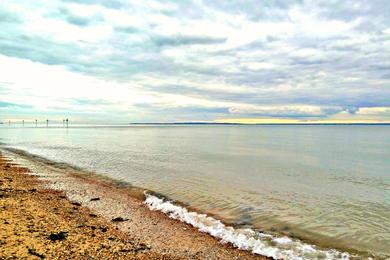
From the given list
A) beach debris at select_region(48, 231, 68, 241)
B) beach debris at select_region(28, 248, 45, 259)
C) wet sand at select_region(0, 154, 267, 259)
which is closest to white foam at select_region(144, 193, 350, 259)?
wet sand at select_region(0, 154, 267, 259)

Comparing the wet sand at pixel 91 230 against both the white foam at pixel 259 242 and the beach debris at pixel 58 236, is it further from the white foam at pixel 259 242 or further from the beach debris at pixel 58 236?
the white foam at pixel 259 242

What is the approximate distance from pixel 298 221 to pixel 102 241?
10.1 m

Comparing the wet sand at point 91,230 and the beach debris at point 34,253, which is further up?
the beach debris at point 34,253

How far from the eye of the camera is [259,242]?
41.1 feet

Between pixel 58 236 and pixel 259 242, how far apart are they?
24.9 ft

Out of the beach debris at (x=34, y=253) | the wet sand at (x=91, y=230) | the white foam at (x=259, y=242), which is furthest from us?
the white foam at (x=259, y=242)

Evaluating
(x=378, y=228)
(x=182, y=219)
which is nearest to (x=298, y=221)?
(x=378, y=228)

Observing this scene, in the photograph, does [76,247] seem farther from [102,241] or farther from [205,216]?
[205,216]

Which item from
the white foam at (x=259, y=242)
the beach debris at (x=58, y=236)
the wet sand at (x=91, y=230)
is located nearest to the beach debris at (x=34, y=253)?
the wet sand at (x=91, y=230)

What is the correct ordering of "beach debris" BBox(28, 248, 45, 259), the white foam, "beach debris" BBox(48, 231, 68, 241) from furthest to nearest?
the white foam, "beach debris" BBox(48, 231, 68, 241), "beach debris" BBox(28, 248, 45, 259)

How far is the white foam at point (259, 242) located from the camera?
1164cm

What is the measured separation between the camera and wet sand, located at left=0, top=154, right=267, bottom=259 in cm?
996

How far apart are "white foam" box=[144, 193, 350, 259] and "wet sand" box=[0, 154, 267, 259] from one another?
52 centimetres

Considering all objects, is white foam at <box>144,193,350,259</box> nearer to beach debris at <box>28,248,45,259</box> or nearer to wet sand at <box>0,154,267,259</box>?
wet sand at <box>0,154,267,259</box>
